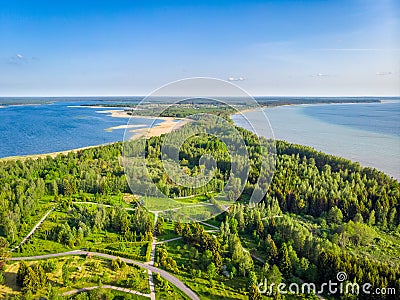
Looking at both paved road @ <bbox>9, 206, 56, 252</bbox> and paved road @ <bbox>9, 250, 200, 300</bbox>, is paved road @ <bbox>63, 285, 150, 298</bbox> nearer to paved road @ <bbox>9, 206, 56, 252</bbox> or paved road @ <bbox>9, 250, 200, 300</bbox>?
paved road @ <bbox>9, 250, 200, 300</bbox>

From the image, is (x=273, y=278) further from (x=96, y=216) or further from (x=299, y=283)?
(x=96, y=216)

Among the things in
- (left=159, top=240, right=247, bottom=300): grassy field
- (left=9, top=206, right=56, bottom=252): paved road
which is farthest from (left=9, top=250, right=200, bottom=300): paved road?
(left=9, top=206, right=56, bottom=252): paved road

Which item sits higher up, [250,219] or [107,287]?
[250,219]

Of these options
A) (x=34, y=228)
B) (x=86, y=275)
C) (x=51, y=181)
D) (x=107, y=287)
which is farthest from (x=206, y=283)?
(x=51, y=181)

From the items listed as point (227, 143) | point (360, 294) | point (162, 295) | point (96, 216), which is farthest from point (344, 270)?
point (96, 216)

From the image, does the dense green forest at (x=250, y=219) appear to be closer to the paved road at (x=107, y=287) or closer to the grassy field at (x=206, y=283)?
the grassy field at (x=206, y=283)

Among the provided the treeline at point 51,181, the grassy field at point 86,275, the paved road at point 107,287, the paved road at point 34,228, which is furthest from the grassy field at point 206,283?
the treeline at point 51,181

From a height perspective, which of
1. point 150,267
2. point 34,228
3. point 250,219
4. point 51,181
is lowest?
point 150,267

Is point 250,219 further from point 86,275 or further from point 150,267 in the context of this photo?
point 86,275
